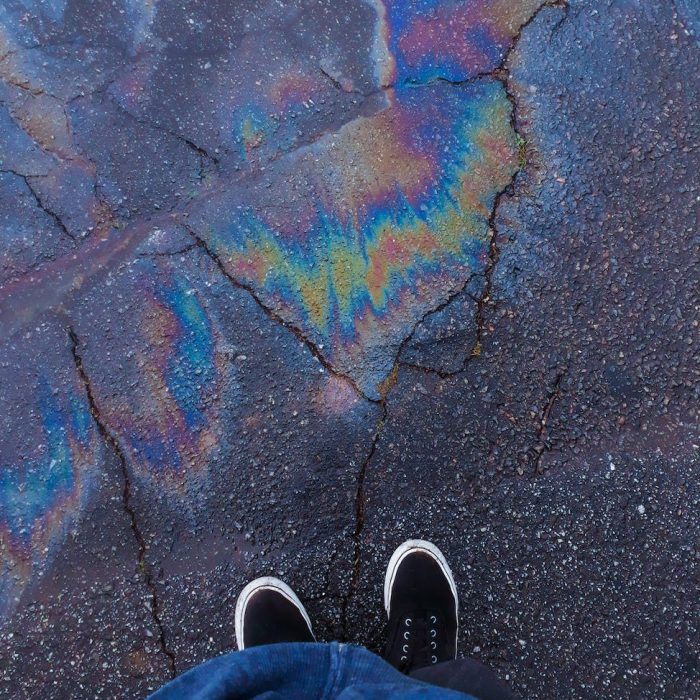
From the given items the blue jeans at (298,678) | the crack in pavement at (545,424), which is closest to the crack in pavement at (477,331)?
the crack in pavement at (545,424)

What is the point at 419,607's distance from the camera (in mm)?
2033

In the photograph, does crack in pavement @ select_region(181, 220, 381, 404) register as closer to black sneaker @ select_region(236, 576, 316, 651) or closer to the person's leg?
the person's leg

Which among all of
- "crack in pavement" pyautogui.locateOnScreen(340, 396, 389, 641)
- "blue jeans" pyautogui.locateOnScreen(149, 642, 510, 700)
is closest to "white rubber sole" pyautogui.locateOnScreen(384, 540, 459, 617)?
"crack in pavement" pyautogui.locateOnScreen(340, 396, 389, 641)

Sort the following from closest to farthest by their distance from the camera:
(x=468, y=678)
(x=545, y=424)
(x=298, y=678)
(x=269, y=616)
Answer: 1. (x=298, y=678)
2. (x=468, y=678)
3. (x=269, y=616)
4. (x=545, y=424)

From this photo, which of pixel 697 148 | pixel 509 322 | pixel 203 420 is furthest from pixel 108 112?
pixel 697 148

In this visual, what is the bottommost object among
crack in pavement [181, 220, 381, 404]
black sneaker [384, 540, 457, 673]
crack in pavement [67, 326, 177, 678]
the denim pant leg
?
the denim pant leg

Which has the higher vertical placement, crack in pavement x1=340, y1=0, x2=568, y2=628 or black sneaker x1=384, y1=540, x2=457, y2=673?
crack in pavement x1=340, y1=0, x2=568, y2=628

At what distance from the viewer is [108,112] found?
222 cm

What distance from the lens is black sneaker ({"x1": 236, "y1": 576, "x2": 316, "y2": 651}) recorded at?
1969 millimetres

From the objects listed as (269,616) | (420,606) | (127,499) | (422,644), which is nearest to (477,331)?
(420,606)

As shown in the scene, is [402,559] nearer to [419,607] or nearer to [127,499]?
[419,607]

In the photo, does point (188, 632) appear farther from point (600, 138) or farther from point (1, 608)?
point (600, 138)

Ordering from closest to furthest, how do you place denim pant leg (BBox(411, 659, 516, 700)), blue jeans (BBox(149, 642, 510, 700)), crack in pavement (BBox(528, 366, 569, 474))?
blue jeans (BBox(149, 642, 510, 700)) → denim pant leg (BBox(411, 659, 516, 700)) → crack in pavement (BBox(528, 366, 569, 474))

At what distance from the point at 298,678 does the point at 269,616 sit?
1.37 feet
